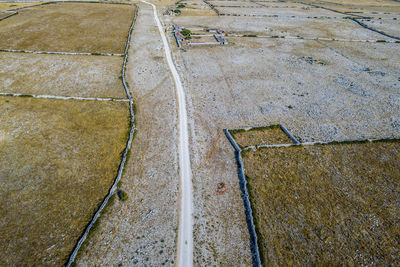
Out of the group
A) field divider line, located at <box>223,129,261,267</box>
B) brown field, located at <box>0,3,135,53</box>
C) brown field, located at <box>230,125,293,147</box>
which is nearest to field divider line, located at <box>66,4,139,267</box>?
field divider line, located at <box>223,129,261,267</box>

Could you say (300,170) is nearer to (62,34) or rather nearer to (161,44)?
(161,44)

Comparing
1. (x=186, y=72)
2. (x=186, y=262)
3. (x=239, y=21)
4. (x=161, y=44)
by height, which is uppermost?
(x=239, y=21)

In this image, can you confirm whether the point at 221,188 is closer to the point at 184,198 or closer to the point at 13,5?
the point at 184,198

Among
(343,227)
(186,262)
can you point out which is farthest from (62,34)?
(343,227)

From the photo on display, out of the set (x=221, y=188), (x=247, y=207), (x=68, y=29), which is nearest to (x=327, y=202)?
(x=247, y=207)

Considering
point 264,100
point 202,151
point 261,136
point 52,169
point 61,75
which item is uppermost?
point 61,75

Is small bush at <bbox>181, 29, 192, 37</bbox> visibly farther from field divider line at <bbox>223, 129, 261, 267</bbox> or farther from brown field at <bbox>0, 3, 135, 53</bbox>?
field divider line at <bbox>223, 129, 261, 267</bbox>
